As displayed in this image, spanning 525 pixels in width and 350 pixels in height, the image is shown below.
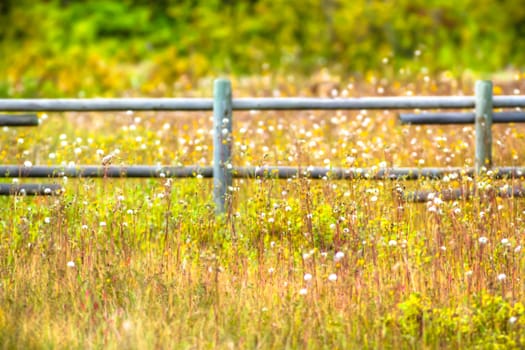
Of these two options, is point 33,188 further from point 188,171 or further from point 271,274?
point 271,274

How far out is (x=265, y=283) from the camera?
525cm

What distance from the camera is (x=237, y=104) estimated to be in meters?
7.53

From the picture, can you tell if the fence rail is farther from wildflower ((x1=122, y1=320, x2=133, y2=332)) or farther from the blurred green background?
the blurred green background

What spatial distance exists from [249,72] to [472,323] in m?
15.8

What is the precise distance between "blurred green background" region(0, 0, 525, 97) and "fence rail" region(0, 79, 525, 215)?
7.72m

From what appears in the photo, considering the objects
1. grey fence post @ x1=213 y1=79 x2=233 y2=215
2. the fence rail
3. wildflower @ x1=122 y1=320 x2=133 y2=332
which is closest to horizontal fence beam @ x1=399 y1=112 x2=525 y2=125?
the fence rail

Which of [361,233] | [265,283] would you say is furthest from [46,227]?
[361,233]

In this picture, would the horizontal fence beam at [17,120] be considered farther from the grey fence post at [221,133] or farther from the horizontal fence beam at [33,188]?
the grey fence post at [221,133]

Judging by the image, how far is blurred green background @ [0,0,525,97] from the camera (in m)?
17.0

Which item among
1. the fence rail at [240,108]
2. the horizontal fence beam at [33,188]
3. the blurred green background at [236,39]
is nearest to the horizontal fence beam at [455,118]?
the fence rail at [240,108]

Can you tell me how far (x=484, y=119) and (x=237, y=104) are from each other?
207 cm

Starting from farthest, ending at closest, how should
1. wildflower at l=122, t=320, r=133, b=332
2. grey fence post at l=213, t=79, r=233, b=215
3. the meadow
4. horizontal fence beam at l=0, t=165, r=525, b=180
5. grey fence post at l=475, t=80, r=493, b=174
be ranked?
grey fence post at l=475, t=80, r=493, b=174 < grey fence post at l=213, t=79, r=233, b=215 < horizontal fence beam at l=0, t=165, r=525, b=180 < the meadow < wildflower at l=122, t=320, r=133, b=332

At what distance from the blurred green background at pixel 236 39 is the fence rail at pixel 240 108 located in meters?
7.72

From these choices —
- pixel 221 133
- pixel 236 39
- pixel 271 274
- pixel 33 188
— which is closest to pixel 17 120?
pixel 33 188
